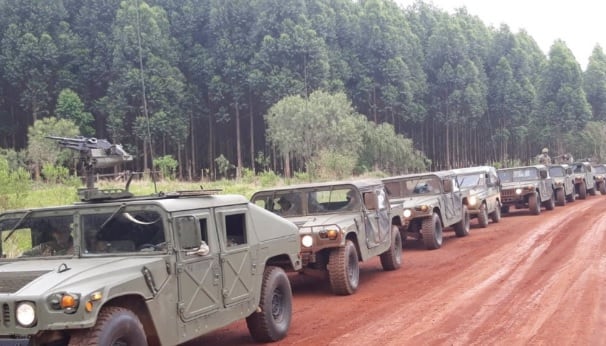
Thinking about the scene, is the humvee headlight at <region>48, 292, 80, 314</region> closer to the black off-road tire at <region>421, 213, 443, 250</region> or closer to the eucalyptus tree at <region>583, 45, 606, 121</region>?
the black off-road tire at <region>421, 213, 443, 250</region>

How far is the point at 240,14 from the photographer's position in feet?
188

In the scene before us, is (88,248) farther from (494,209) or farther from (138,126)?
(138,126)

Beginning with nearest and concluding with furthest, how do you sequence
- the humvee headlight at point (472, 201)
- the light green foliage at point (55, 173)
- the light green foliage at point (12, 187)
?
the light green foliage at point (12, 187)
the light green foliage at point (55, 173)
the humvee headlight at point (472, 201)

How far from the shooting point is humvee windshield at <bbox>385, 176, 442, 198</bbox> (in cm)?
1758

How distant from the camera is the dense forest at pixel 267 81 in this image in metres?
48.7

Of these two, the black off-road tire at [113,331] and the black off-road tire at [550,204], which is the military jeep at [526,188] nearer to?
the black off-road tire at [550,204]

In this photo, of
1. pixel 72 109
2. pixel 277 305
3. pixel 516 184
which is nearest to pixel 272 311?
pixel 277 305

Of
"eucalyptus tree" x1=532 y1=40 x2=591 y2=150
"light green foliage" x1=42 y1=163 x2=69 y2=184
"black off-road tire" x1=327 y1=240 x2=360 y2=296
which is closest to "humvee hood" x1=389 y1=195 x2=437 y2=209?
"black off-road tire" x1=327 y1=240 x2=360 y2=296

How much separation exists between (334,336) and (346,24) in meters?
56.8

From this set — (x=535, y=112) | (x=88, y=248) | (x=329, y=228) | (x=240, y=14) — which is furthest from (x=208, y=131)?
(x=88, y=248)

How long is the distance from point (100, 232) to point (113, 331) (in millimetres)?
1325

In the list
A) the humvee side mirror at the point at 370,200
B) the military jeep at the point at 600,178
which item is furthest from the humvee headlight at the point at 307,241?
the military jeep at the point at 600,178

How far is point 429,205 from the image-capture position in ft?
53.0

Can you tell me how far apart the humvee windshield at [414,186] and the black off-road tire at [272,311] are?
9681 millimetres
